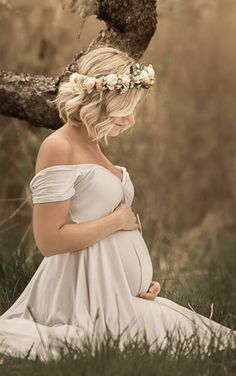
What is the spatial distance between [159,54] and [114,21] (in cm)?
340

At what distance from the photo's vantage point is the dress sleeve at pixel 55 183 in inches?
147

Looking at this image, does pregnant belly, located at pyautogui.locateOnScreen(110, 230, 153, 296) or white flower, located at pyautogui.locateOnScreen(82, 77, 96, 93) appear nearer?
white flower, located at pyautogui.locateOnScreen(82, 77, 96, 93)

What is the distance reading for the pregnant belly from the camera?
3.92m

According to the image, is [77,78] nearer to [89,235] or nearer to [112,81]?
[112,81]

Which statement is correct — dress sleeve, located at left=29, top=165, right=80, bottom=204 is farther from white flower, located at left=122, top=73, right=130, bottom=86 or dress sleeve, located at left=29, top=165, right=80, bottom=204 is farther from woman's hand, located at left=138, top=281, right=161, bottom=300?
woman's hand, located at left=138, top=281, right=161, bottom=300

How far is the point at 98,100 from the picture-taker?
385cm

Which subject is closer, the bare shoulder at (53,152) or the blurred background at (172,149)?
the bare shoulder at (53,152)

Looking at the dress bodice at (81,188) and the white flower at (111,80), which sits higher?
the white flower at (111,80)

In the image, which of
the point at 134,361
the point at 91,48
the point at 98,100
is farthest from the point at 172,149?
the point at 134,361

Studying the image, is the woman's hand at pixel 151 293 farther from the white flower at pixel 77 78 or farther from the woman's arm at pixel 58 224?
the white flower at pixel 77 78

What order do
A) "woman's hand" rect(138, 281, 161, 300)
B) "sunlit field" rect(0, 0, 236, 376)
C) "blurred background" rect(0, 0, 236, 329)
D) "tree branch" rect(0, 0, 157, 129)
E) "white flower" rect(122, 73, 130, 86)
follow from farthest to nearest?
1. "blurred background" rect(0, 0, 236, 329)
2. "tree branch" rect(0, 0, 157, 129)
3. "woman's hand" rect(138, 281, 161, 300)
4. "white flower" rect(122, 73, 130, 86)
5. "sunlit field" rect(0, 0, 236, 376)

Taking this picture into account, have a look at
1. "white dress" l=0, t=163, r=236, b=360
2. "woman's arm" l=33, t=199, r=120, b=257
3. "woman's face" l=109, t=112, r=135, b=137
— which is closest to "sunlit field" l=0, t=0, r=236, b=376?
"white dress" l=0, t=163, r=236, b=360

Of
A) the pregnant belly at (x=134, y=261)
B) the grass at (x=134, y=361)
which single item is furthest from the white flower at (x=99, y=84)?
the grass at (x=134, y=361)

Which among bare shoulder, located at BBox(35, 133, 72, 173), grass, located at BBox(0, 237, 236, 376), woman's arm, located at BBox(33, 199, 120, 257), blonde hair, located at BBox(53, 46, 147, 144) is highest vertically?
blonde hair, located at BBox(53, 46, 147, 144)
